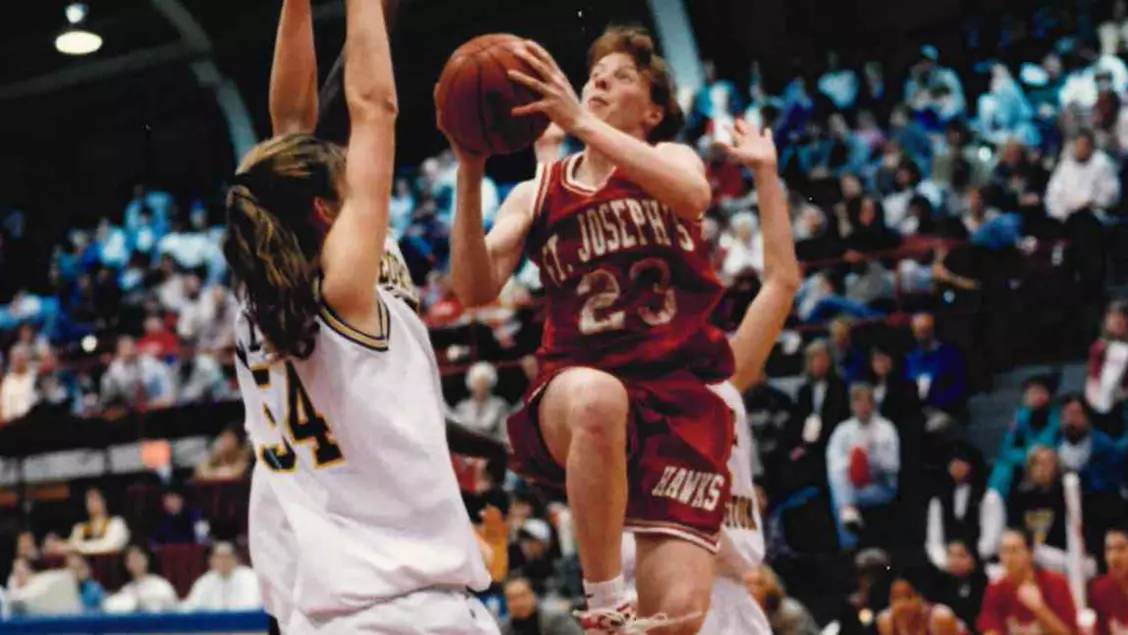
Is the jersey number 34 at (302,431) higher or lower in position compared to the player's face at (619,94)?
lower

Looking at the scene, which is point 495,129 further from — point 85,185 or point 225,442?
point 85,185

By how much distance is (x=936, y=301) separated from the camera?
11391mm

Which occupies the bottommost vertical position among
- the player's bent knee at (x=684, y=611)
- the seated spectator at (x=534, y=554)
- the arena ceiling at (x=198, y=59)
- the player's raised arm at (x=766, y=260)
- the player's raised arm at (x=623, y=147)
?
the seated spectator at (x=534, y=554)

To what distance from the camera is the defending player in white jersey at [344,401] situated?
2.87 metres

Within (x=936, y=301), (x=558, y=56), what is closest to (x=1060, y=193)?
(x=936, y=301)

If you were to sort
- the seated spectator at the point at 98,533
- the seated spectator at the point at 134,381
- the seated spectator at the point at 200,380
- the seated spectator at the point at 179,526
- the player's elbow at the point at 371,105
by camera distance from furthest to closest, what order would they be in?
the seated spectator at the point at 134,381 < the seated spectator at the point at 200,380 < the seated spectator at the point at 98,533 < the seated spectator at the point at 179,526 < the player's elbow at the point at 371,105

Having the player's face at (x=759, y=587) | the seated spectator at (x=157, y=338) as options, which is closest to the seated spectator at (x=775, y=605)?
the player's face at (x=759, y=587)

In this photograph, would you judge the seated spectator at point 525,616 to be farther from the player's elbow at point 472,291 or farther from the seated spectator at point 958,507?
the player's elbow at point 472,291

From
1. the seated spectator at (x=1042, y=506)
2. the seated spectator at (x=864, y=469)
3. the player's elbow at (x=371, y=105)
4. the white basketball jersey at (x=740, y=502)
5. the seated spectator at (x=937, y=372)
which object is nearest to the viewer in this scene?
the player's elbow at (x=371, y=105)

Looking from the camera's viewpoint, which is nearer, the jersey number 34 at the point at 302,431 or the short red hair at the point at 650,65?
the jersey number 34 at the point at 302,431

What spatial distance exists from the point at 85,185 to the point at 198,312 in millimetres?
6932

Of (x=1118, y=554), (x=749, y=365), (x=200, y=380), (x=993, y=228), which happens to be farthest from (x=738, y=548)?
(x=200, y=380)

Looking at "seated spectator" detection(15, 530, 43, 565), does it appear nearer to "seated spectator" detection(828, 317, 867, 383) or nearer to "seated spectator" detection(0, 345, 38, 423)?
"seated spectator" detection(0, 345, 38, 423)

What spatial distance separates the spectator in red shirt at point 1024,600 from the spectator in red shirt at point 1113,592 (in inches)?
7.9
